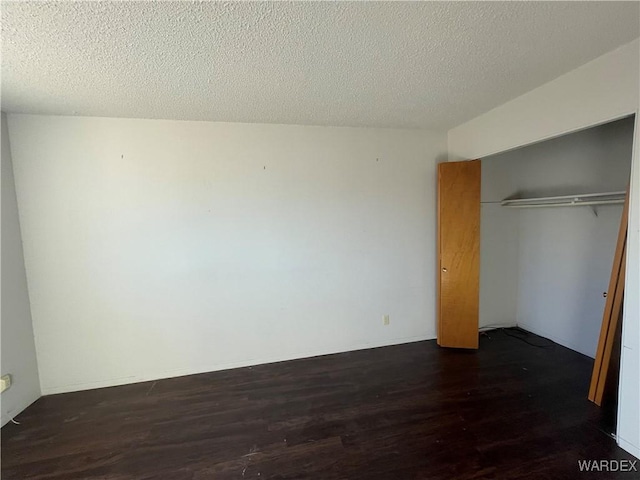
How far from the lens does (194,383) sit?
2.68 m

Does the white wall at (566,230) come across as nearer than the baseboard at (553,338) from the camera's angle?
Yes

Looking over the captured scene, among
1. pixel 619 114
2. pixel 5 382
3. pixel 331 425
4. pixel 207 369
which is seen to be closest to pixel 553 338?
pixel 619 114

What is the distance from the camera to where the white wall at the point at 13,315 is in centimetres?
225

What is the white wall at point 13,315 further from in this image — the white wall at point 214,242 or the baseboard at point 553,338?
the baseboard at point 553,338

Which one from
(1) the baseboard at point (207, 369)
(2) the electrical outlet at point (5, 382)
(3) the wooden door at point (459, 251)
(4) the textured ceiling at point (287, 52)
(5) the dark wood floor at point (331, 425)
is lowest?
(5) the dark wood floor at point (331, 425)

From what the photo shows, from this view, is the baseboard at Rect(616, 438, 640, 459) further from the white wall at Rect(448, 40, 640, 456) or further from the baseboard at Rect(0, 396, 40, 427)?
the baseboard at Rect(0, 396, 40, 427)

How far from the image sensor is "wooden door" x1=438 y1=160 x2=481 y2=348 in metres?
3.04

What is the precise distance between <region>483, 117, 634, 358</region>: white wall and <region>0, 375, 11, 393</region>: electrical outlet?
197 inches

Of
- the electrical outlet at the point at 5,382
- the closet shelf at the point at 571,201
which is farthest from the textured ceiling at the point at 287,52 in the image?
the electrical outlet at the point at 5,382

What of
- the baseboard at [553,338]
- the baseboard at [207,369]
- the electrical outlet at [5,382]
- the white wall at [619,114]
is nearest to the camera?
the white wall at [619,114]

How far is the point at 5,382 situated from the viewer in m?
2.18

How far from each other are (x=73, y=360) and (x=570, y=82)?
477cm

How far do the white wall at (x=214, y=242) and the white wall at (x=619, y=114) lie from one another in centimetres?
121

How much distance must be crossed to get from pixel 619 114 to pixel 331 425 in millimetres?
2861
